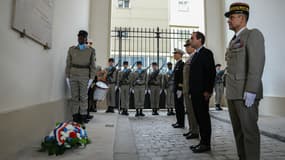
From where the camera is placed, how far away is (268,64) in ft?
18.0

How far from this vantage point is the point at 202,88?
2.50 m

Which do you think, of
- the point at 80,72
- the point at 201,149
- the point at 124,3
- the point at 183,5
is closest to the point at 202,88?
the point at 201,149

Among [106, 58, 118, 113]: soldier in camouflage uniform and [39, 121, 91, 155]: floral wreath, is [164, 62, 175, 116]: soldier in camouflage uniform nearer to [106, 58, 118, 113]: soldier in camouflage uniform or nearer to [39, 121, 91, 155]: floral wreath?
[106, 58, 118, 113]: soldier in camouflage uniform

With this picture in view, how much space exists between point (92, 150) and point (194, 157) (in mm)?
1118

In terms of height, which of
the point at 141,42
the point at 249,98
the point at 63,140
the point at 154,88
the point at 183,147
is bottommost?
the point at 183,147

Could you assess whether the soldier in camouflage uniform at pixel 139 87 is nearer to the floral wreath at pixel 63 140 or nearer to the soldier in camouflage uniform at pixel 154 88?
the soldier in camouflage uniform at pixel 154 88

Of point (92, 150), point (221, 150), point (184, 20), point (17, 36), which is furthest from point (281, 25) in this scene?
point (184, 20)

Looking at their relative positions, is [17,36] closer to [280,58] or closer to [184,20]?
[280,58]

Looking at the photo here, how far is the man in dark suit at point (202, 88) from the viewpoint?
→ 239cm

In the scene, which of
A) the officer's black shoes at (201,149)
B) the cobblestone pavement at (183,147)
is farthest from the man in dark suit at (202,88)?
the cobblestone pavement at (183,147)

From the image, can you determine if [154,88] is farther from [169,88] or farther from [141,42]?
[141,42]

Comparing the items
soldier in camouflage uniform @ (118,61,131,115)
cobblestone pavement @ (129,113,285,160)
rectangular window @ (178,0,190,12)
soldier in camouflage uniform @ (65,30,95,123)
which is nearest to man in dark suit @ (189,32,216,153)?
cobblestone pavement @ (129,113,285,160)

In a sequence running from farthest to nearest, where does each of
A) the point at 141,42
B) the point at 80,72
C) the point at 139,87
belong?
1. the point at 141,42
2. the point at 139,87
3. the point at 80,72

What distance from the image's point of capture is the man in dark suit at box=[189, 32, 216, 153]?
2.39 m
